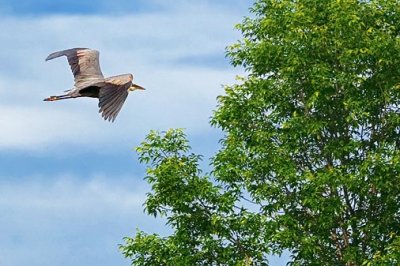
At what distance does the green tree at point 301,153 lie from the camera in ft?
96.5

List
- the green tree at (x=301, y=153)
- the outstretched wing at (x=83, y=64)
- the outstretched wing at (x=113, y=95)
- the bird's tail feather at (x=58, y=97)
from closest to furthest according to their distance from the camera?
1. the outstretched wing at (x=113, y=95)
2. the bird's tail feather at (x=58, y=97)
3. the outstretched wing at (x=83, y=64)
4. the green tree at (x=301, y=153)

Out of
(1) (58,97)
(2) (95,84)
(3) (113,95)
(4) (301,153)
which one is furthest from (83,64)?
(4) (301,153)

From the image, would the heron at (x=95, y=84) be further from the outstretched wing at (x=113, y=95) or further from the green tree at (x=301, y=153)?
the green tree at (x=301, y=153)

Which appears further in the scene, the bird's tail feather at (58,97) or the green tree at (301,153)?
the green tree at (301,153)

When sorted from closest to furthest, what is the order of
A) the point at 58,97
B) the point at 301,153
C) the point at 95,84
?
the point at 95,84 < the point at 58,97 < the point at 301,153

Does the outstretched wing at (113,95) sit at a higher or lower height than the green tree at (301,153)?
lower

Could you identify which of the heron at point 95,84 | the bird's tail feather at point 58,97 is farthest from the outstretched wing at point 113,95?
the bird's tail feather at point 58,97

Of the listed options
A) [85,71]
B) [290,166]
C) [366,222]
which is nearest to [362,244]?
[366,222]

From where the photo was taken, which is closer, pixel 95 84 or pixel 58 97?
pixel 95 84

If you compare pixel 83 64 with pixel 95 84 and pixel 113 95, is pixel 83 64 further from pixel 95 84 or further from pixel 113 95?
pixel 113 95

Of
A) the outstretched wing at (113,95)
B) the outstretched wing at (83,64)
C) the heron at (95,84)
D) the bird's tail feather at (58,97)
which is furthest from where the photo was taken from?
the outstretched wing at (83,64)

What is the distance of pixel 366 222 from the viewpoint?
30.7 m

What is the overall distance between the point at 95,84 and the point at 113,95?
3.38 feet

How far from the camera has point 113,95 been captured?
1892cm
